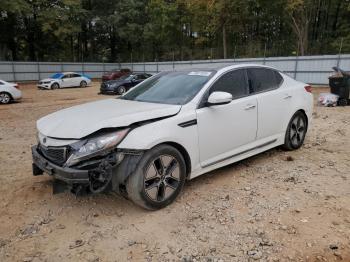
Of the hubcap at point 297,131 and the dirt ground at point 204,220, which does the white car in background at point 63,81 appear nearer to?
the dirt ground at point 204,220

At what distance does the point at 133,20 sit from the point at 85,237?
39.1m

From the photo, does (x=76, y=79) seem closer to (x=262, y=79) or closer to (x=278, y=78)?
(x=278, y=78)

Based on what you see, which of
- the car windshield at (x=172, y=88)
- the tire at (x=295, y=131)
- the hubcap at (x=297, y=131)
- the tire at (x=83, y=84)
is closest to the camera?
the car windshield at (x=172, y=88)

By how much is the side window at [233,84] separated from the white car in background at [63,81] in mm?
22735

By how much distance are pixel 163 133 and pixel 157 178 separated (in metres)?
0.51

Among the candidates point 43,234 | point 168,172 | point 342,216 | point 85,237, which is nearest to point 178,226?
point 168,172

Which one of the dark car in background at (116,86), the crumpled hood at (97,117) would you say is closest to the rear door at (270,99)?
the crumpled hood at (97,117)

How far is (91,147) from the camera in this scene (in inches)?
131

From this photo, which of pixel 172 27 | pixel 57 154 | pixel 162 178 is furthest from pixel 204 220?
pixel 172 27

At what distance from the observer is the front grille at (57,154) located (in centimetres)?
342

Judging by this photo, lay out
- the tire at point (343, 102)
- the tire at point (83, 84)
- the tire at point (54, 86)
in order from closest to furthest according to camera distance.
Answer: the tire at point (343, 102) → the tire at point (54, 86) → the tire at point (83, 84)

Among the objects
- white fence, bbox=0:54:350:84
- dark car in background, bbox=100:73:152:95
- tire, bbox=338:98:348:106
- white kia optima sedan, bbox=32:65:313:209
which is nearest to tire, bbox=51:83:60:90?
dark car in background, bbox=100:73:152:95

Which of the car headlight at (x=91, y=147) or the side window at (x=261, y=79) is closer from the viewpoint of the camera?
the car headlight at (x=91, y=147)

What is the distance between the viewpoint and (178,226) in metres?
3.42
